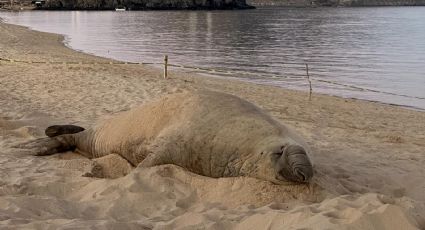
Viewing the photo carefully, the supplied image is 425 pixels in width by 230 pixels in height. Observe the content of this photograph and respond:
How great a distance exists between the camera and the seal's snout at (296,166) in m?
4.39

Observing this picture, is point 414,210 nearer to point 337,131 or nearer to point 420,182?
point 420,182

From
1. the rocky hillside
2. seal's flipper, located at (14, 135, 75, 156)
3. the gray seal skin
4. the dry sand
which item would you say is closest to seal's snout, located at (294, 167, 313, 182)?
the gray seal skin

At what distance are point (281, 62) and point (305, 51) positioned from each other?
25.4ft

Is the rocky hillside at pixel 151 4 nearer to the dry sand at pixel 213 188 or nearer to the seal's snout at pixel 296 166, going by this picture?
the dry sand at pixel 213 188

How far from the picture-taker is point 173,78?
1695 cm

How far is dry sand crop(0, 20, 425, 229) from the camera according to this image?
3.72 metres

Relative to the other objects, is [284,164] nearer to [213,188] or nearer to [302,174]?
[302,174]

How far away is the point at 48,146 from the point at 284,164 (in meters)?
3.71

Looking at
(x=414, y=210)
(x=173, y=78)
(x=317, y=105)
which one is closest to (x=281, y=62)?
(x=173, y=78)

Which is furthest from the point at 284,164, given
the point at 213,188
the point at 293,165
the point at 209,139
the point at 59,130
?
the point at 59,130

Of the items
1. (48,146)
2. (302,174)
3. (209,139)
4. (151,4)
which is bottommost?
(48,146)

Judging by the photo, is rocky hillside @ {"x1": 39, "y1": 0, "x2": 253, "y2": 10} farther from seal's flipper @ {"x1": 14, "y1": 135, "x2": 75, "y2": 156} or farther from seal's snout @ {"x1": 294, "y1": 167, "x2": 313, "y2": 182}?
seal's snout @ {"x1": 294, "y1": 167, "x2": 313, "y2": 182}

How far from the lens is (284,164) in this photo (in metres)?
4.43

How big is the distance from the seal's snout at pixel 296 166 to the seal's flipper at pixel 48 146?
358 centimetres
